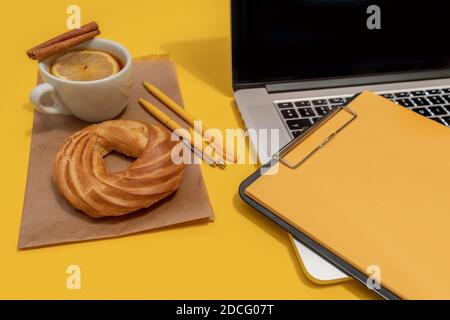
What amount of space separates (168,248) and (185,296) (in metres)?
0.06

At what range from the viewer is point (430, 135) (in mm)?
524

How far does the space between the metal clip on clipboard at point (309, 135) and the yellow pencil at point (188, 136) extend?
78 mm

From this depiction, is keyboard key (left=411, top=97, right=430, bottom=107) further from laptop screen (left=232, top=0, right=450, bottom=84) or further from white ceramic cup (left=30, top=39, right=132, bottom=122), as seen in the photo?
white ceramic cup (left=30, top=39, right=132, bottom=122)

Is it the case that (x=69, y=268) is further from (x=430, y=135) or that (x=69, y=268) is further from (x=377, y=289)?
(x=430, y=135)

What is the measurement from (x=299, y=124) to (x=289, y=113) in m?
0.03

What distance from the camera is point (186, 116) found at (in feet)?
1.92

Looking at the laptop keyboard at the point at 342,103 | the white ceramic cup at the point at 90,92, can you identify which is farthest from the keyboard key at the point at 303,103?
the white ceramic cup at the point at 90,92

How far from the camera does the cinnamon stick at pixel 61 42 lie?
1.75ft

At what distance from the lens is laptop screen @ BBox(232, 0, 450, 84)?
573 millimetres

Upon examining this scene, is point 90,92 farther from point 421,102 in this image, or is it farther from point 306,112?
point 421,102

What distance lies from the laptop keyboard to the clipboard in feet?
0.09

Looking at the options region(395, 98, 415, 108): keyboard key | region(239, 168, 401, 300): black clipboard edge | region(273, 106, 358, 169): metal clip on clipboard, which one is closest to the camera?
region(239, 168, 401, 300): black clipboard edge

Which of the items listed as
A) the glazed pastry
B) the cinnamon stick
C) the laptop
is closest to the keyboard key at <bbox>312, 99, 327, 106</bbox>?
the laptop
